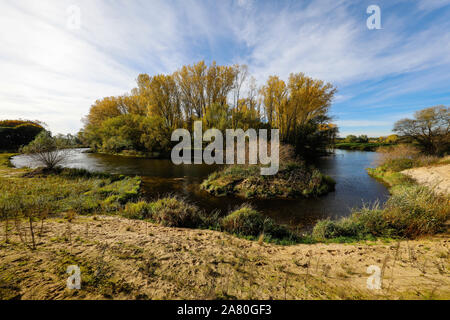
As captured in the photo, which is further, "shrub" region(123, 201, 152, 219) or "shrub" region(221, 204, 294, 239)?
"shrub" region(123, 201, 152, 219)

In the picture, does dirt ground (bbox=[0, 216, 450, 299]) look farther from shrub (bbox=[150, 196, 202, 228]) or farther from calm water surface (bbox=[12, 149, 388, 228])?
calm water surface (bbox=[12, 149, 388, 228])

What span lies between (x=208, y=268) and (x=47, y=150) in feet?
53.9

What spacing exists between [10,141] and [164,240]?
46339 mm

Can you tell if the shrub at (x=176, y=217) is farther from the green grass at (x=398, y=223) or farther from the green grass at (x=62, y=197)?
the green grass at (x=398, y=223)

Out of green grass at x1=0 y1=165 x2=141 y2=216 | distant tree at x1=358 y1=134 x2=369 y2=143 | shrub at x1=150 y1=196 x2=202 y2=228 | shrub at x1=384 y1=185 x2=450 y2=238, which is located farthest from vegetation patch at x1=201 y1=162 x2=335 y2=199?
distant tree at x1=358 y1=134 x2=369 y2=143

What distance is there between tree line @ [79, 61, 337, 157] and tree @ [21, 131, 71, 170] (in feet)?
42.6

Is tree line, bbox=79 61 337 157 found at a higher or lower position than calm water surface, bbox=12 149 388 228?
higher

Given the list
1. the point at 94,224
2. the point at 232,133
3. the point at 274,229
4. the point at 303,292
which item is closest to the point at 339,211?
the point at 274,229

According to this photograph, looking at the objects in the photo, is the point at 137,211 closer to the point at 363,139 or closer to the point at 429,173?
the point at 429,173

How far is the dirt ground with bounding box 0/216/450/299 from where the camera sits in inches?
95.8

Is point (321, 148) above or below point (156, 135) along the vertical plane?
below

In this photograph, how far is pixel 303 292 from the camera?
2.57 meters

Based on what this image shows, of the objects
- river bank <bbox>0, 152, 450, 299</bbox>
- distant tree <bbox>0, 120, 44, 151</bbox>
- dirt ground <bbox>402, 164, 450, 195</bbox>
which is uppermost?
distant tree <bbox>0, 120, 44, 151</bbox>
